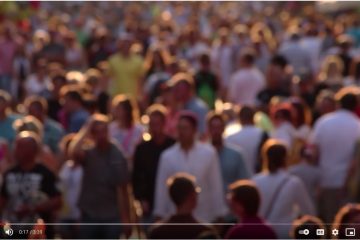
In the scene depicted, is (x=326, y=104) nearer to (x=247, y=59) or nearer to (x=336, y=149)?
(x=336, y=149)

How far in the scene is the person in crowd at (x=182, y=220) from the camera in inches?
309

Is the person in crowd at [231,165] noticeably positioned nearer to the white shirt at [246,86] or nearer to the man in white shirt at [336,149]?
the man in white shirt at [336,149]

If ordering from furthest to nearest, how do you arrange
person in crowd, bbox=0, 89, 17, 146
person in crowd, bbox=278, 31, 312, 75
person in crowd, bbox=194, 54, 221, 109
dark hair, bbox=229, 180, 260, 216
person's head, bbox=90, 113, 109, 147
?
1. person in crowd, bbox=278, 31, 312, 75
2. person in crowd, bbox=194, 54, 221, 109
3. person in crowd, bbox=0, 89, 17, 146
4. person's head, bbox=90, 113, 109, 147
5. dark hair, bbox=229, 180, 260, 216

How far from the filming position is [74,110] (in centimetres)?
1327

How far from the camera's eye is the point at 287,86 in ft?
51.5

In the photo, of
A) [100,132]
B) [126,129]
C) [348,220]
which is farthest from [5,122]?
[348,220]

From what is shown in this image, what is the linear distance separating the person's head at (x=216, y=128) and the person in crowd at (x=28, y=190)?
1.77 metres

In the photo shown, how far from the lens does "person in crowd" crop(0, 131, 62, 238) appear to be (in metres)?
9.56

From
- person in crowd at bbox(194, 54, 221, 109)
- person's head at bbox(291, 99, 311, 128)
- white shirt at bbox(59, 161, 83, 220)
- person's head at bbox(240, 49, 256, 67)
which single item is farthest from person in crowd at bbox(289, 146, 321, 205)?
person's head at bbox(240, 49, 256, 67)

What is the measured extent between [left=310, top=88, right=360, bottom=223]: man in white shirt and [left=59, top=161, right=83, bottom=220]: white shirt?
2292 millimetres

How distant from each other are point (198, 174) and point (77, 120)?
3222mm

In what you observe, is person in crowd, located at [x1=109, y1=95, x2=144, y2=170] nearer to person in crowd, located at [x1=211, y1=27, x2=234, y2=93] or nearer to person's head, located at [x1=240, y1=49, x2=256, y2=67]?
person's head, located at [x1=240, y1=49, x2=256, y2=67]
